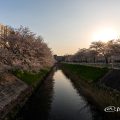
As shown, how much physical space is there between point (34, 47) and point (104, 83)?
16829 millimetres

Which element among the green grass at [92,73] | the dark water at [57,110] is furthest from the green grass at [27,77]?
the green grass at [92,73]

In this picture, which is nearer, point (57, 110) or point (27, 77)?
point (57, 110)

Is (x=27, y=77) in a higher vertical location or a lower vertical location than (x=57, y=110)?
higher

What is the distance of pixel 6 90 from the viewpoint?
29.0 m

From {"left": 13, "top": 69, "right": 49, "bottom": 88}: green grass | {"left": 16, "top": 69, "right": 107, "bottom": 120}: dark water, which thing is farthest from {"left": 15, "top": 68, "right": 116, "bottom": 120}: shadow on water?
{"left": 13, "top": 69, "right": 49, "bottom": 88}: green grass

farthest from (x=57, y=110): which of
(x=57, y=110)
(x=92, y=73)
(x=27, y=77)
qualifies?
(x=92, y=73)

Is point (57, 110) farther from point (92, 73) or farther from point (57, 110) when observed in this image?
point (92, 73)

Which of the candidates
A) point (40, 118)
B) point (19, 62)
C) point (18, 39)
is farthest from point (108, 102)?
point (18, 39)

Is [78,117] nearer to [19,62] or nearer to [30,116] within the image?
[30,116]

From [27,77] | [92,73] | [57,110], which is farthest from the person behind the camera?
[92,73]

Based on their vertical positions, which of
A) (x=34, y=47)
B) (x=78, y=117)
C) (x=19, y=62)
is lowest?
(x=78, y=117)

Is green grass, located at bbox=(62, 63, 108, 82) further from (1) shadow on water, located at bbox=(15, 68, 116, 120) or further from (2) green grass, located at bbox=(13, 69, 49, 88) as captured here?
(1) shadow on water, located at bbox=(15, 68, 116, 120)

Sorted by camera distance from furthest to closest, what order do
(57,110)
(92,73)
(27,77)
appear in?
(92,73) < (27,77) < (57,110)

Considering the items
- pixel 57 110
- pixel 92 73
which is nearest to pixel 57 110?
pixel 57 110
